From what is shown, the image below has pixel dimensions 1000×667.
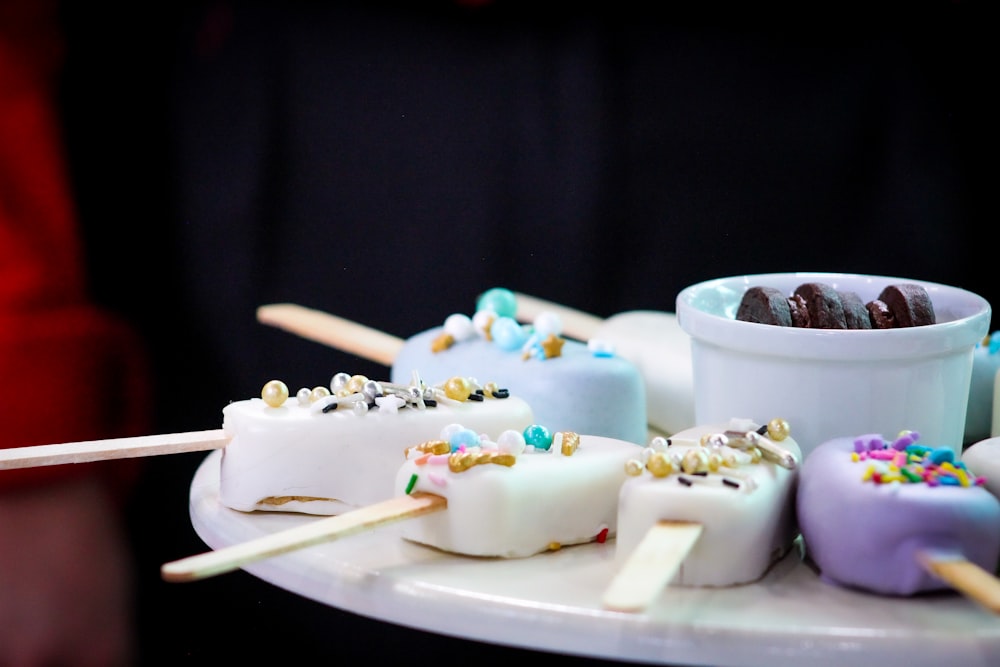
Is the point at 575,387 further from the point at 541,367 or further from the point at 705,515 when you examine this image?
the point at 705,515

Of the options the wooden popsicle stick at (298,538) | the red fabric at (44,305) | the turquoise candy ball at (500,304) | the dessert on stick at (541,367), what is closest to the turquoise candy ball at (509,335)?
the dessert on stick at (541,367)

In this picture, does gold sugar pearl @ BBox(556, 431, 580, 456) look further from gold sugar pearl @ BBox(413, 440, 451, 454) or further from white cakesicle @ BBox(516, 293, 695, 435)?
white cakesicle @ BBox(516, 293, 695, 435)

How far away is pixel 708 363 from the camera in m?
1.22

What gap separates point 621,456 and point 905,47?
64.2 inches

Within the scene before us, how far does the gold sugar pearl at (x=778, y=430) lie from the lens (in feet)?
3.57

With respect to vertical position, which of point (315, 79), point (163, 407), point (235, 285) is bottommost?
point (163, 407)

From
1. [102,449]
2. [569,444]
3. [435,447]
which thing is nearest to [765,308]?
[569,444]

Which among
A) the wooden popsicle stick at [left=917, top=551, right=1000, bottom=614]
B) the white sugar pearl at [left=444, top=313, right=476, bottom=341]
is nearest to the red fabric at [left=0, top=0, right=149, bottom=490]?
the white sugar pearl at [left=444, top=313, right=476, bottom=341]

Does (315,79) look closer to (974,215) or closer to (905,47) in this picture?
(905,47)

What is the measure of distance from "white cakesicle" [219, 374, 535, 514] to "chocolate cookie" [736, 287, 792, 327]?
295mm

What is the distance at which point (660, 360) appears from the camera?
1.61 metres

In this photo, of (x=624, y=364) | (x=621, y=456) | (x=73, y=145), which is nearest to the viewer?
(x=621, y=456)

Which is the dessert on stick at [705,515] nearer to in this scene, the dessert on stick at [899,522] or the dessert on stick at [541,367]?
the dessert on stick at [899,522]

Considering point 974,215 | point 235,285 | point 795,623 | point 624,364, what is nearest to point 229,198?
point 235,285
